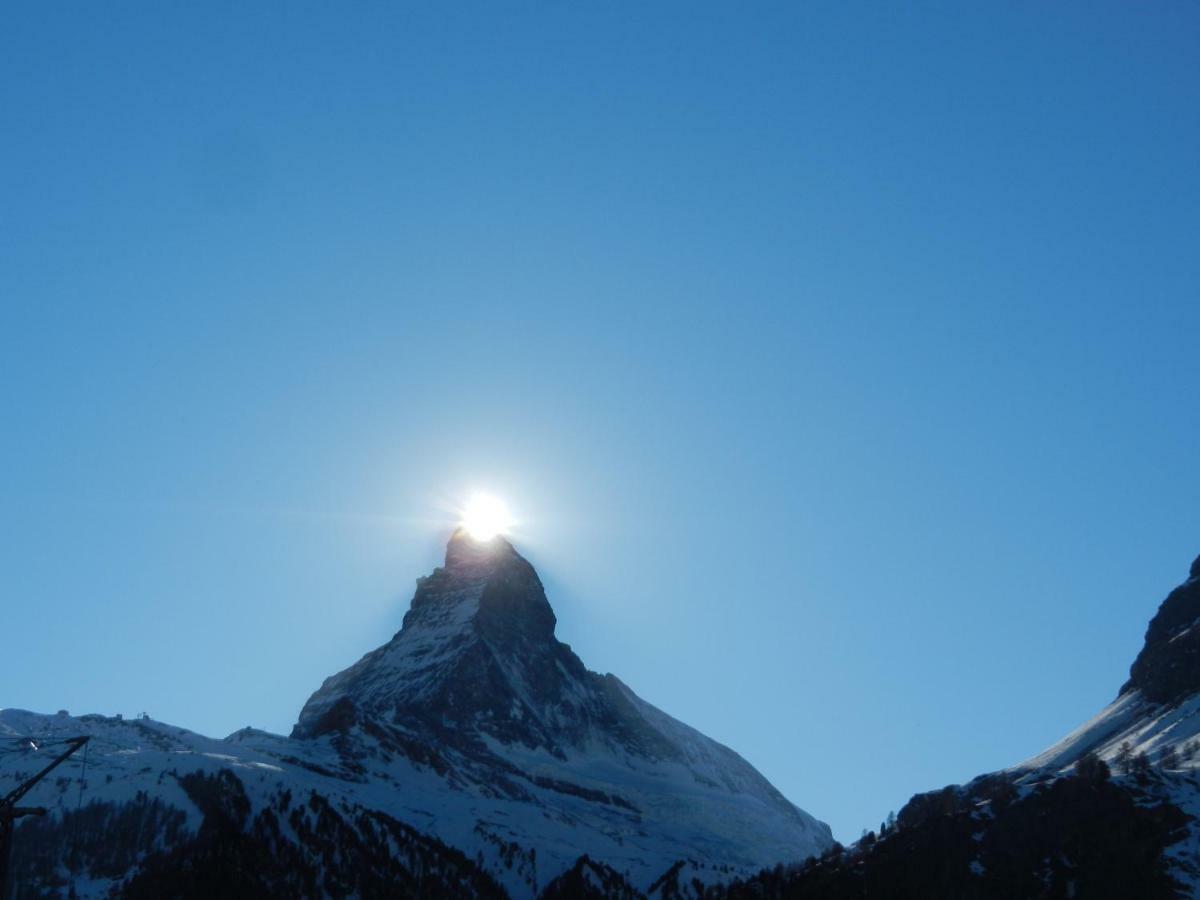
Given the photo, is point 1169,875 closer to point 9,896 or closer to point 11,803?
point 11,803

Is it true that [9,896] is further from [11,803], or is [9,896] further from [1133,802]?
[1133,802]

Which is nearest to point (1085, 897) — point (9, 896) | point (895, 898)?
point (895, 898)

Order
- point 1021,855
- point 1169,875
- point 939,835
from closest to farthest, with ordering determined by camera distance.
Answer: point 1169,875 < point 1021,855 < point 939,835

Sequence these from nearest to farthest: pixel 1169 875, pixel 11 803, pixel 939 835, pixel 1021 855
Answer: pixel 11 803, pixel 1169 875, pixel 1021 855, pixel 939 835

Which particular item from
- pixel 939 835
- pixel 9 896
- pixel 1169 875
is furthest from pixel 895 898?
pixel 9 896

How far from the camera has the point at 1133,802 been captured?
625 ft

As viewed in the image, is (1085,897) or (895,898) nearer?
(1085,897)

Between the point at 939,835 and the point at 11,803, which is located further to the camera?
the point at 939,835

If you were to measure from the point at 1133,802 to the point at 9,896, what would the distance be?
171750 mm

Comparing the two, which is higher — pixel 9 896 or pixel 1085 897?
pixel 9 896

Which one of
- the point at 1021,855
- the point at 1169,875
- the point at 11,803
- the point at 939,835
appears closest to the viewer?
the point at 11,803

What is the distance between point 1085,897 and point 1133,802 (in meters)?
22.3

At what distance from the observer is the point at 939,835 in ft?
655

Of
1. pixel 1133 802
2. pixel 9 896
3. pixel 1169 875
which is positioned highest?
pixel 9 896
